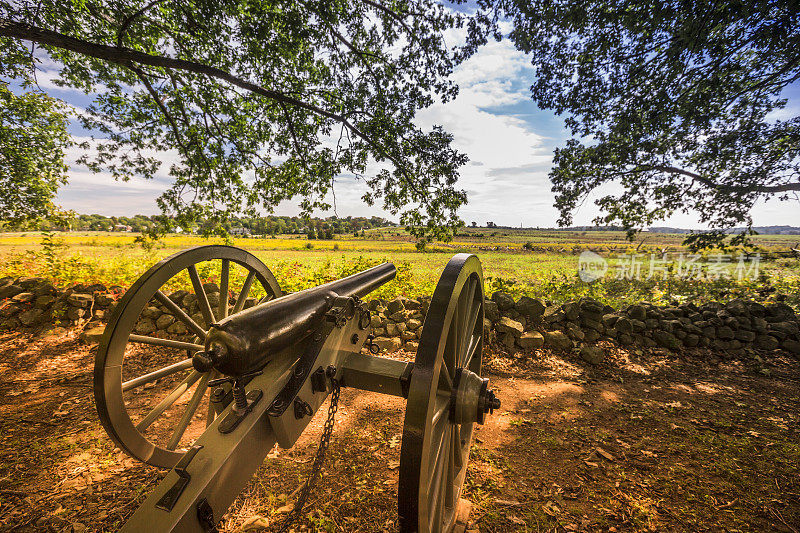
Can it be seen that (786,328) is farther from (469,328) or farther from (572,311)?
(469,328)

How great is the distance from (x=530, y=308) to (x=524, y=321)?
30 centimetres

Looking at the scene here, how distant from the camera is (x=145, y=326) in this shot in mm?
5508

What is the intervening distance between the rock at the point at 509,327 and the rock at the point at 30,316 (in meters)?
8.68

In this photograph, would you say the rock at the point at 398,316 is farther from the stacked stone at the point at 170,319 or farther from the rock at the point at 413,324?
the stacked stone at the point at 170,319

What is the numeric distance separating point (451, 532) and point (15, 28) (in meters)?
7.06

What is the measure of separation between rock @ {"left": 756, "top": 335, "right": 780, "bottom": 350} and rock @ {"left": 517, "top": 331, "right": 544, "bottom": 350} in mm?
4614

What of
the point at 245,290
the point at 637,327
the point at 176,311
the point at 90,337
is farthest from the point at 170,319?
the point at 637,327

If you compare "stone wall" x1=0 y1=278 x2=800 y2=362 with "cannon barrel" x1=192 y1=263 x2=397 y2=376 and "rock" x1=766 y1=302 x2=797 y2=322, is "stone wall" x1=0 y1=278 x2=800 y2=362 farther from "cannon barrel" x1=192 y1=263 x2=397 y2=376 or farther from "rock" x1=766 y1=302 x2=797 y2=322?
"cannon barrel" x1=192 y1=263 x2=397 y2=376

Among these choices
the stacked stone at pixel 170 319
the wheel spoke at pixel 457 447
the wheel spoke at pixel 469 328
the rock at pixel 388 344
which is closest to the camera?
the wheel spoke at pixel 457 447

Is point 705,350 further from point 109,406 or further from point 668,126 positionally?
point 109,406

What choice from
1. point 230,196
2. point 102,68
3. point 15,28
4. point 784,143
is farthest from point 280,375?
point 784,143

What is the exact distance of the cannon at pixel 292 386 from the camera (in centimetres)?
126

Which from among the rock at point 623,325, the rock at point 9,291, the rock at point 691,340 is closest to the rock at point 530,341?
the rock at point 623,325

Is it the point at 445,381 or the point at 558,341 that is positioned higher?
the point at 445,381
